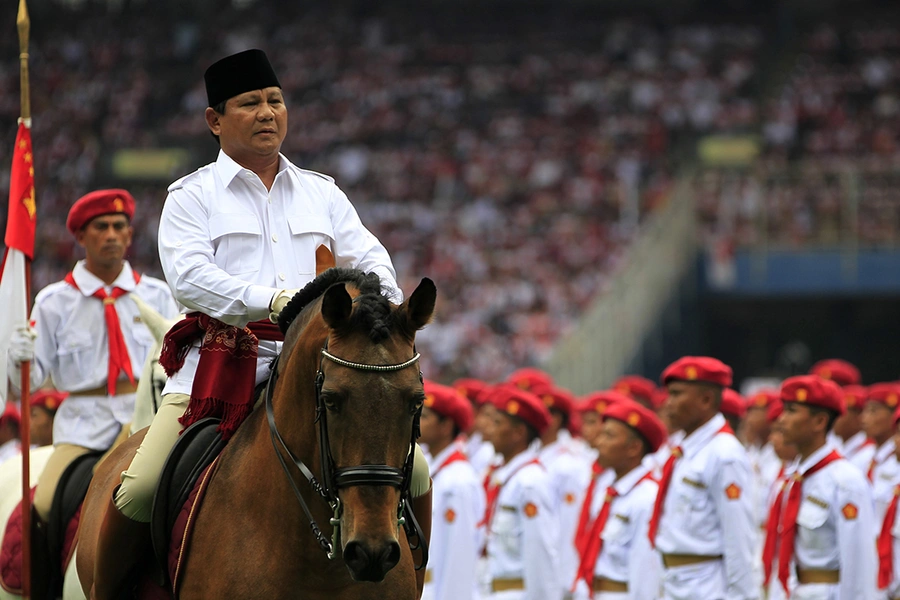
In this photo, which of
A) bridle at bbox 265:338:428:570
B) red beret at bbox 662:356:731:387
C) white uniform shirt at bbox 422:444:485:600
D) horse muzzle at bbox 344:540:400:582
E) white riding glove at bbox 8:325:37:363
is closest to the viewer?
horse muzzle at bbox 344:540:400:582

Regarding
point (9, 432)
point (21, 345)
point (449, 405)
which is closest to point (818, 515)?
point (449, 405)

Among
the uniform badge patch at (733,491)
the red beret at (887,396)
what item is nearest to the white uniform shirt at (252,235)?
the uniform badge patch at (733,491)

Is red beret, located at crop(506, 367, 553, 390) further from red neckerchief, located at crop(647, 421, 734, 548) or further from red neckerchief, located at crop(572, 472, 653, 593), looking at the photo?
red neckerchief, located at crop(647, 421, 734, 548)

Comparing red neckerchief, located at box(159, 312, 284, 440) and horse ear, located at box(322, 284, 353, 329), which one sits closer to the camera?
horse ear, located at box(322, 284, 353, 329)

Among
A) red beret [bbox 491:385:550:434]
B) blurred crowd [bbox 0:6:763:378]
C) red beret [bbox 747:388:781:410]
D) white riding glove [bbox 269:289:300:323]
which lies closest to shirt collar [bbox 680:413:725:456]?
red beret [bbox 491:385:550:434]

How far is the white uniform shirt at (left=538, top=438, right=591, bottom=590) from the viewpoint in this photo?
11.8 meters

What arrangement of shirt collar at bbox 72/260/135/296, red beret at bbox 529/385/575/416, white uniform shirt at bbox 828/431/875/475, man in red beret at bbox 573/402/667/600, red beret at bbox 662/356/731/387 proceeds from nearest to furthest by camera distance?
1. shirt collar at bbox 72/260/135/296
2. red beret at bbox 662/356/731/387
3. man in red beret at bbox 573/402/667/600
4. white uniform shirt at bbox 828/431/875/475
5. red beret at bbox 529/385/575/416

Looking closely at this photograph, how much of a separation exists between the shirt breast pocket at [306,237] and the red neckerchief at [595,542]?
4.67 m

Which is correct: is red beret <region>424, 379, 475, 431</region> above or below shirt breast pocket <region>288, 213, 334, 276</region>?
below

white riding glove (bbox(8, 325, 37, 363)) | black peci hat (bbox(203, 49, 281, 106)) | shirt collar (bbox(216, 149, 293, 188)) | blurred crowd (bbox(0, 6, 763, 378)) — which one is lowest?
white riding glove (bbox(8, 325, 37, 363))

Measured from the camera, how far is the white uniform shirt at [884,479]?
1086cm

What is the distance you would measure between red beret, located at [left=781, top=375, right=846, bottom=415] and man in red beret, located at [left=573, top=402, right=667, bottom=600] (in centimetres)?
117

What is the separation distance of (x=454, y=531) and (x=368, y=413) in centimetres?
546

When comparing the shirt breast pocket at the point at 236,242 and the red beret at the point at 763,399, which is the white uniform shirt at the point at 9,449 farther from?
the shirt breast pocket at the point at 236,242
